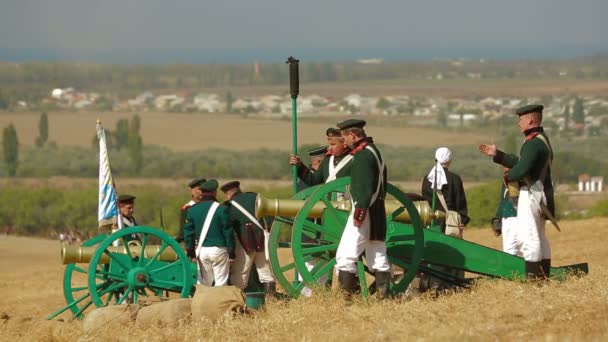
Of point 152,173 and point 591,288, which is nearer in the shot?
point 591,288

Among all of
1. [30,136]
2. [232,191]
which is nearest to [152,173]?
[30,136]

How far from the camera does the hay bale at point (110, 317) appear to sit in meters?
10.8

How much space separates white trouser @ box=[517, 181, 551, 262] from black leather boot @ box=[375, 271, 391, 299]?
1.08m

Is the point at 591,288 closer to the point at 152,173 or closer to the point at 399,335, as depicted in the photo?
the point at 399,335

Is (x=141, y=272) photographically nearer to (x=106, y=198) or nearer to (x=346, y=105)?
(x=106, y=198)

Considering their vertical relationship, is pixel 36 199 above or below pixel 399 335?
below

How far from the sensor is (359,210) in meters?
10.9

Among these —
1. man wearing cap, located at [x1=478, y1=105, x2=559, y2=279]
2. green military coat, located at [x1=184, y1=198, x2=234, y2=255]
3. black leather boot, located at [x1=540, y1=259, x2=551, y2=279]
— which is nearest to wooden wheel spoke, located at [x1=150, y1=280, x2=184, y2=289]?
green military coat, located at [x1=184, y1=198, x2=234, y2=255]

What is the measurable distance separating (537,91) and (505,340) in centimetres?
14603

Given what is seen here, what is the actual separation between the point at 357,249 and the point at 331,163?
1.68 metres

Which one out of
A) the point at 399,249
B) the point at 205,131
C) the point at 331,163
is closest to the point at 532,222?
the point at 399,249

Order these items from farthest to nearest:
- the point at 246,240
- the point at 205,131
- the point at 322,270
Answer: the point at 205,131 → the point at 246,240 → the point at 322,270

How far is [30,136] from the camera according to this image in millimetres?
120875

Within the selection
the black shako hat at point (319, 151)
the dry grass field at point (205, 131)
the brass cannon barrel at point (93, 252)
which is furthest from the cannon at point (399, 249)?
the dry grass field at point (205, 131)
